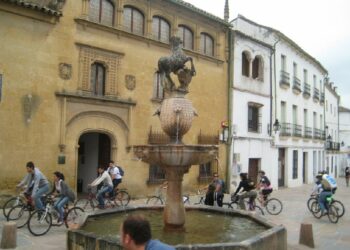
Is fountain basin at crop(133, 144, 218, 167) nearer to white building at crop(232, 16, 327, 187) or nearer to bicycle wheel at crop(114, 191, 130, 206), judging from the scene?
bicycle wheel at crop(114, 191, 130, 206)

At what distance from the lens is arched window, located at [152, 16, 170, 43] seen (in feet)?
60.4

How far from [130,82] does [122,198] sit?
5018 mm

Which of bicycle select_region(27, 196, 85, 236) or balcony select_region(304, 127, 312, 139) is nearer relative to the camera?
bicycle select_region(27, 196, 85, 236)

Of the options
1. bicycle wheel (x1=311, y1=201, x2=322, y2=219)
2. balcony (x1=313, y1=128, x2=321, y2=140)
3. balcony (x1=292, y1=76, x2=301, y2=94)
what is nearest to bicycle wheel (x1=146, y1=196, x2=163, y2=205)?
bicycle wheel (x1=311, y1=201, x2=322, y2=219)

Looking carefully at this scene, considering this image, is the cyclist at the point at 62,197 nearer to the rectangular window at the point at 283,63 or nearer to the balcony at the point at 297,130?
the rectangular window at the point at 283,63

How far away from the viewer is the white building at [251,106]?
880 inches

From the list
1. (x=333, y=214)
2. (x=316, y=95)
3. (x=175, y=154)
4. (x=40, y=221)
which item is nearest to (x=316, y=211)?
(x=333, y=214)

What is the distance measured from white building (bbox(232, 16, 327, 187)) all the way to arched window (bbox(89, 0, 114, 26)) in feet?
27.5

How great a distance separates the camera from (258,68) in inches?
984

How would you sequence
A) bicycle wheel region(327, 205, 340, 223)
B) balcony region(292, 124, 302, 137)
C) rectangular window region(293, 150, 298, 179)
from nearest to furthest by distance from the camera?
1. bicycle wheel region(327, 205, 340, 223)
2. balcony region(292, 124, 302, 137)
3. rectangular window region(293, 150, 298, 179)

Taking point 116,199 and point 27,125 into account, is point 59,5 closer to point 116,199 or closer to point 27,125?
point 27,125

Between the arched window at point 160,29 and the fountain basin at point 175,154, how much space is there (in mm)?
11664

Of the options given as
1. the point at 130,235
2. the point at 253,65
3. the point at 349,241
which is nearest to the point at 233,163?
the point at 253,65

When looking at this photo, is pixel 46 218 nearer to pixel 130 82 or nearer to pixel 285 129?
pixel 130 82
